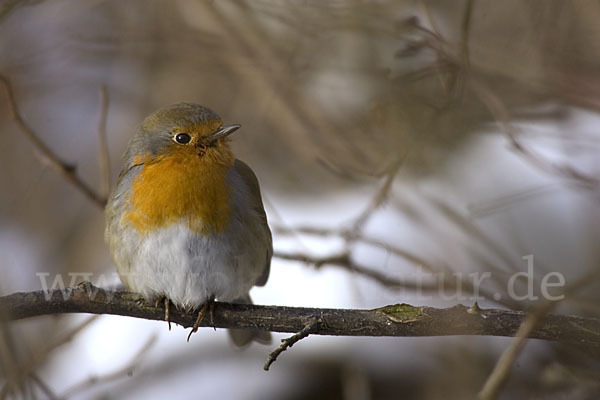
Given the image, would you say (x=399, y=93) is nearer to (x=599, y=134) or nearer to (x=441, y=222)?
(x=441, y=222)

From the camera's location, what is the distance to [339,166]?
4266 millimetres

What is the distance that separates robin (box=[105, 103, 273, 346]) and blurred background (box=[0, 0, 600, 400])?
1.45ft

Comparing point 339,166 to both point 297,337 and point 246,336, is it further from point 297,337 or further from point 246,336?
point 297,337

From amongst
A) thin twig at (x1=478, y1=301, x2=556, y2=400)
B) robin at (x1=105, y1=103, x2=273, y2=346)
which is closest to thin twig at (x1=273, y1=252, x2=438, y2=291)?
robin at (x1=105, y1=103, x2=273, y2=346)

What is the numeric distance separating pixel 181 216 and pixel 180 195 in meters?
0.10

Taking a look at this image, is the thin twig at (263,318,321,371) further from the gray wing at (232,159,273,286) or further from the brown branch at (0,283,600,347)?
the gray wing at (232,159,273,286)

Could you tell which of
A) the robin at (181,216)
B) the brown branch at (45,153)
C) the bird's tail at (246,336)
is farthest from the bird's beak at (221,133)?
the bird's tail at (246,336)

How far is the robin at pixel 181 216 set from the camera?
10.6ft

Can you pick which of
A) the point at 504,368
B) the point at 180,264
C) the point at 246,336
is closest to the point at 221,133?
the point at 180,264

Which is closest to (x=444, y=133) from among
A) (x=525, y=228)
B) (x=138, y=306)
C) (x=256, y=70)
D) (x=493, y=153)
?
(x=493, y=153)

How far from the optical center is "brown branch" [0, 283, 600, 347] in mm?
2590

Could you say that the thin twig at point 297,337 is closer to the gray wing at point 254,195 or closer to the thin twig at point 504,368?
the thin twig at point 504,368

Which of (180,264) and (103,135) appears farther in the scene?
(103,135)

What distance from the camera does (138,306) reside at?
3.19 m
